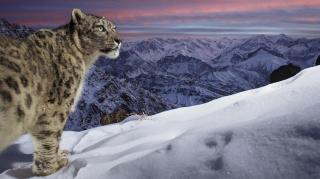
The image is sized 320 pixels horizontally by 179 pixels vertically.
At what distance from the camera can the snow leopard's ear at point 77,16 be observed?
31.2 feet

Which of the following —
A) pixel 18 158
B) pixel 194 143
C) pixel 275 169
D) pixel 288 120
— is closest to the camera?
pixel 275 169

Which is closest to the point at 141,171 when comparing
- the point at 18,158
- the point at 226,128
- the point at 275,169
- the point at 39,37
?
the point at 226,128

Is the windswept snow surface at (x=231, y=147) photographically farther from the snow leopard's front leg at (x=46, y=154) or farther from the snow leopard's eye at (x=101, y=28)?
the snow leopard's eye at (x=101, y=28)

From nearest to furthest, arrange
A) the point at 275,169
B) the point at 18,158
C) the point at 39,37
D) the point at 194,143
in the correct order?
1. the point at 275,169
2. the point at 194,143
3. the point at 39,37
4. the point at 18,158

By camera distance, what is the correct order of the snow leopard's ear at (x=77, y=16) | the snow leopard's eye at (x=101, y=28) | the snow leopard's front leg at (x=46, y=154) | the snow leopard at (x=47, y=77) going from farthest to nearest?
1. the snow leopard's eye at (x=101, y=28)
2. the snow leopard's ear at (x=77, y=16)
3. the snow leopard's front leg at (x=46, y=154)
4. the snow leopard at (x=47, y=77)

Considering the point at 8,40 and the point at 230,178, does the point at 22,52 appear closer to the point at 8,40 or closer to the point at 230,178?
the point at 8,40

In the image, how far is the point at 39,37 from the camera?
898 cm

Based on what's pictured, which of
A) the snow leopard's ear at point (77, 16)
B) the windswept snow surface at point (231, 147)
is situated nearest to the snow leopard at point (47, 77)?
the snow leopard's ear at point (77, 16)

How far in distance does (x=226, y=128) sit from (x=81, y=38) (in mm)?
4031

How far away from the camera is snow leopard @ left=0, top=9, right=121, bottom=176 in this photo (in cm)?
761

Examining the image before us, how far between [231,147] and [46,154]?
4203mm

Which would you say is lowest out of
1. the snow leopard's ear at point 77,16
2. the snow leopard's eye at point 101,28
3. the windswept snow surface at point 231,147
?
the windswept snow surface at point 231,147

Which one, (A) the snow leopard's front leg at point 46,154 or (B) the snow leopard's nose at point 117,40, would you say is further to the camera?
(B) the snow leopard's nose at point 117,40

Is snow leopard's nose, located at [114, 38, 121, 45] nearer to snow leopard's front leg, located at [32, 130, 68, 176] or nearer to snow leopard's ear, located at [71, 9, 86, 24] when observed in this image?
snow leopard's ear, located at [71, 9, 86, 24]
